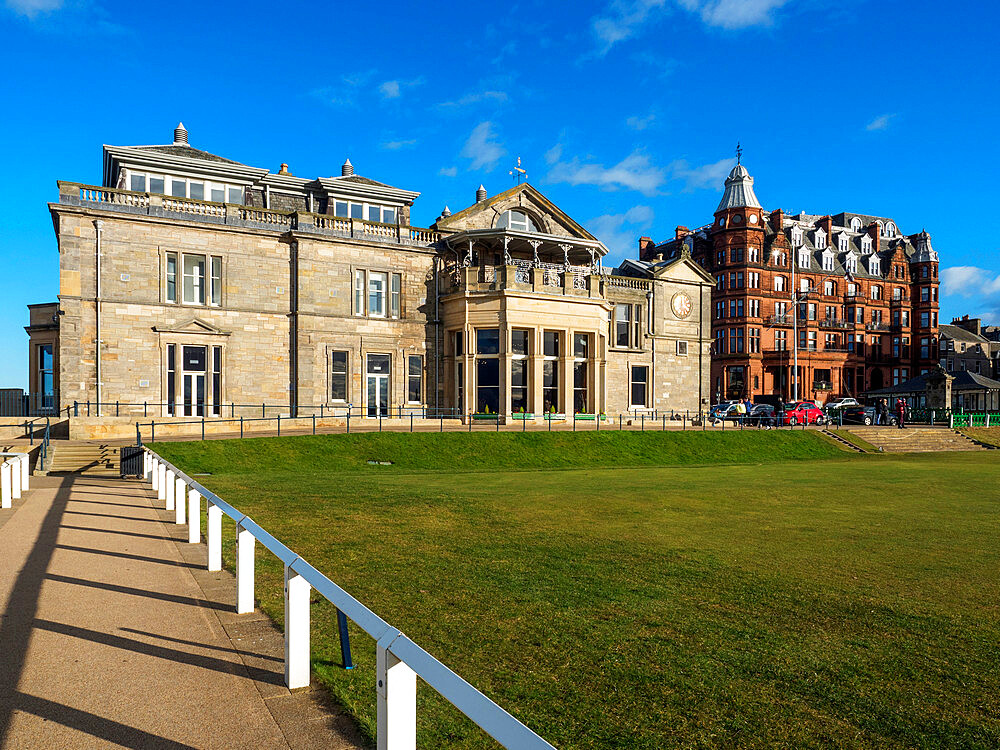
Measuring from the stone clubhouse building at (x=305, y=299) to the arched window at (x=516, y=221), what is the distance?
4.9 inches

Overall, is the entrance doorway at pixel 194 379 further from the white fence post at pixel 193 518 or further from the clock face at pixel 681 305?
the clock face at pixel 681 305

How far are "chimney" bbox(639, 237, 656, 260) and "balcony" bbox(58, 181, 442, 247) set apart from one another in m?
42.0

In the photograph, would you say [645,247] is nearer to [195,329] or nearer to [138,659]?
[195,329]

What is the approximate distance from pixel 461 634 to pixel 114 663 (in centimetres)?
276

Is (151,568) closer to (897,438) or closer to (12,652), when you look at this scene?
(12,652)

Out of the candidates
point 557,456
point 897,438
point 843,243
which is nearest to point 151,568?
point 557,456

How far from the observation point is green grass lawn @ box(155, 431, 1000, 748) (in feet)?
15.3

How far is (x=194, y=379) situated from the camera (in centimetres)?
3162

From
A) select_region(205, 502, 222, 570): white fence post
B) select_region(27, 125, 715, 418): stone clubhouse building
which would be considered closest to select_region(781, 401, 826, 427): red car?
select_region(27, 125, 715, 418): stone clubhouse building

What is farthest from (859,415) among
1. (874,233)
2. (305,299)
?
(874,233)

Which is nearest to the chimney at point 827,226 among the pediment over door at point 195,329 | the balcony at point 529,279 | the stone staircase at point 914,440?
the stone staircase at point 914,440

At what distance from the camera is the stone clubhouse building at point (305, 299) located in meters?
29.8

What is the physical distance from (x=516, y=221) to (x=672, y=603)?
33.2 metres

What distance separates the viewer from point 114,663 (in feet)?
17.3
